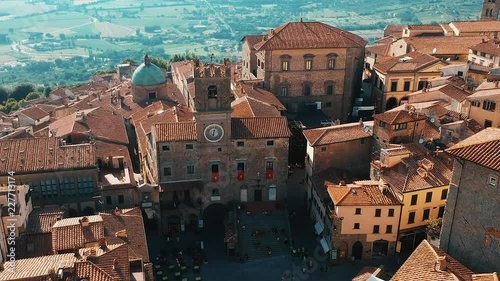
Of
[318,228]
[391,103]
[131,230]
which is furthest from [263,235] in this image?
[391,103]

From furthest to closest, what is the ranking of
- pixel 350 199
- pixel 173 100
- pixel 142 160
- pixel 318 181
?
pixel 173 100 → pixel 142 160 → pixel 318 181 → pixel 350 199

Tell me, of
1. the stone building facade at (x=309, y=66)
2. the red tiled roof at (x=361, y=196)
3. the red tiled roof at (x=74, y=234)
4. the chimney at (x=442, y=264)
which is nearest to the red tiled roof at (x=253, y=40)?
the stone building facade at (x=309, y=66)

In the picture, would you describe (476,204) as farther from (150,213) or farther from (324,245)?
(150,213)

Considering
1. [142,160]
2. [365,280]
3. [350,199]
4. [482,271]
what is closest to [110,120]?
[142,160]

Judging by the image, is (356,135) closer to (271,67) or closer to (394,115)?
(394,115)

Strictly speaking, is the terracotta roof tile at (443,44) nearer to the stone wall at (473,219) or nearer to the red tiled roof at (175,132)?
the red tiled roof at (175,132)

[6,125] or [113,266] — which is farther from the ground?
[113,266]

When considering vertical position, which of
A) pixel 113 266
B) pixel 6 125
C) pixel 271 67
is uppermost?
pixel 271 67
